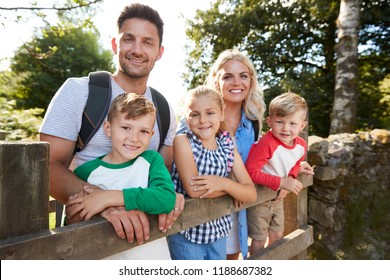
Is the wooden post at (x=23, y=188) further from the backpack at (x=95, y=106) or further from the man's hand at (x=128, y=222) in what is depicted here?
the backpack at (x=95, y=106)

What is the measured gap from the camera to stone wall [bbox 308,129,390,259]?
4383mm

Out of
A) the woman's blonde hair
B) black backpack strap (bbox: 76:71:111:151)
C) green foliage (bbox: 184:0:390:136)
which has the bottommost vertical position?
black backpack strap (bbox: 76:71:111:151)

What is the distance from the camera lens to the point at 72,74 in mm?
26609

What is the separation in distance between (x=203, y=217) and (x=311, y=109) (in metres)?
9.32

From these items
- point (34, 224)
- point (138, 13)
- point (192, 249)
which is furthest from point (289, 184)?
Answer: point (34, 224)

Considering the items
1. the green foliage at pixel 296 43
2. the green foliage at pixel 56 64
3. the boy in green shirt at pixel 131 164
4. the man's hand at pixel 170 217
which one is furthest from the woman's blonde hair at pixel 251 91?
the green foliage at pixel 56 64

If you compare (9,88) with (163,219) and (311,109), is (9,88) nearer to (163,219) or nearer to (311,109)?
(311,109)

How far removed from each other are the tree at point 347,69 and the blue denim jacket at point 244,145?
482cm

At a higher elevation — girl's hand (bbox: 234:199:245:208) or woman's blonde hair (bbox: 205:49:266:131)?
woman's blonde hair (bbox: 205:49:266:131)

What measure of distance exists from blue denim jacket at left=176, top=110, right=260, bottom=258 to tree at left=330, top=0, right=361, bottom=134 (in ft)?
15.8

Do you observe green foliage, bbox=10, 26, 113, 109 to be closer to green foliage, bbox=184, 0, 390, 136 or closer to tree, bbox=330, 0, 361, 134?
green foliage, bbox=184, 0, 390, 136

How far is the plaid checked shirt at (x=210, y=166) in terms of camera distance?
207 centimetres

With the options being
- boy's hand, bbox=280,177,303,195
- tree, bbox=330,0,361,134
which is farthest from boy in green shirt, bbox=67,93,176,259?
tree, bbox=330,0,361,134

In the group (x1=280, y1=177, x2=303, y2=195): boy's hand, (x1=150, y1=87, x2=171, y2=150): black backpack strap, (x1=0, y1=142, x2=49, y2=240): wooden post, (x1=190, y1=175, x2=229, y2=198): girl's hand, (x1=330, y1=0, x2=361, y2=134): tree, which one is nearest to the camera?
(x1=0, y1=142, x2=49, y2=240): wooden post
